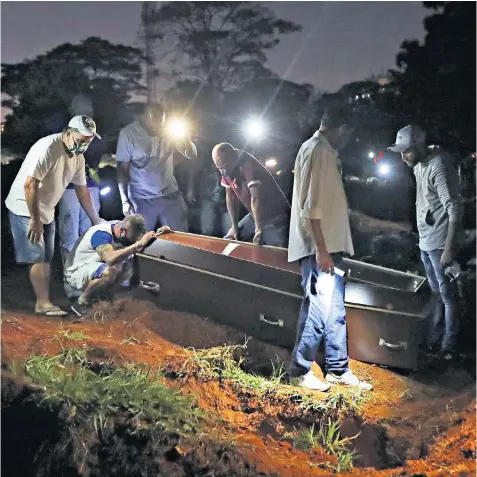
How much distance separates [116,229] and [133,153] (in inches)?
25.0

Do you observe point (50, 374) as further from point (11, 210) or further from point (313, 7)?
point (313, 7)

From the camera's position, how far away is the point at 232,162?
456 centimetres

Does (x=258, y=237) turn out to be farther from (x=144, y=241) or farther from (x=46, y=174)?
(x=46, y=174)

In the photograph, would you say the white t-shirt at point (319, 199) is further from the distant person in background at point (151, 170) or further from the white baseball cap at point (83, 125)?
the white baseball cap at point (83, 125)

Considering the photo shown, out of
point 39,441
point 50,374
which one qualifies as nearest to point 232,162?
point 50,374

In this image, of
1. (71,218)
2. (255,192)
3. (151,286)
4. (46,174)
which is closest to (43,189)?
(46,174)

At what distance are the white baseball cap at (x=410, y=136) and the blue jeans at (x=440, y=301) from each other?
0.84 metres

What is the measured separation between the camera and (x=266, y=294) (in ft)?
14.1

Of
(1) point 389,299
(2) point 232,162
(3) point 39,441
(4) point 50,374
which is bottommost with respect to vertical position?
(3) point 39,441

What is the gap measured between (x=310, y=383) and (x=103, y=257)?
1903 mm

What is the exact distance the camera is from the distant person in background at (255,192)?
4.55 meters

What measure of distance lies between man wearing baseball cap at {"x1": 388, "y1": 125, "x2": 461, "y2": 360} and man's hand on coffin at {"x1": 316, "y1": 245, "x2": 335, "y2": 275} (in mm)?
978

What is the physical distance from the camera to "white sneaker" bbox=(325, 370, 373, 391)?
4121 mm

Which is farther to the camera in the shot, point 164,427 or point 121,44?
point 121,44
